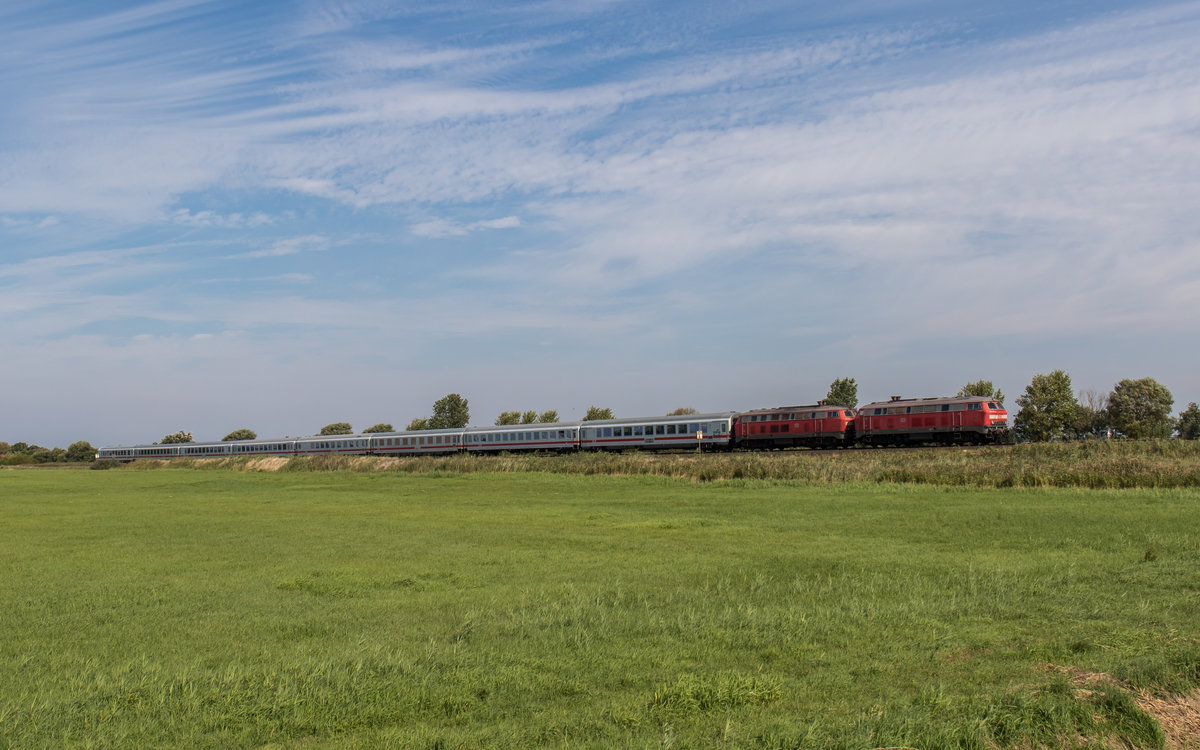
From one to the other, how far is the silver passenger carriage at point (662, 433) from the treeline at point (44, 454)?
82398mm

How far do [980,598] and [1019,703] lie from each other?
4.68 m

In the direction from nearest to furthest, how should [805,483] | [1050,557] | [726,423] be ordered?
[1050,557] < [805,483] < [726,423]

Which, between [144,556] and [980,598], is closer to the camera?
[980,598]

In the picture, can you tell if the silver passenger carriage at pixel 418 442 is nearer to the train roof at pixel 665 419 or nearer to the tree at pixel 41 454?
the train roof at pixel 665 419

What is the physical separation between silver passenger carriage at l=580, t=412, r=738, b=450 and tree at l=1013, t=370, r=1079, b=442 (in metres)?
35.4

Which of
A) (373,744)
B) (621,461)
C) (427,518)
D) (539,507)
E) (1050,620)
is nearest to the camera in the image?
(373,744)

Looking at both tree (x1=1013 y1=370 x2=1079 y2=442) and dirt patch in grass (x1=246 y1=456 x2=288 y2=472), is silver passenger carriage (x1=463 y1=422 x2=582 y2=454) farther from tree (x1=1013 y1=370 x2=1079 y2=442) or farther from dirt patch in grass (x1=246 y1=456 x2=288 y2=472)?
tree (x1=1013 y1=370 x2=1079 y2=442)

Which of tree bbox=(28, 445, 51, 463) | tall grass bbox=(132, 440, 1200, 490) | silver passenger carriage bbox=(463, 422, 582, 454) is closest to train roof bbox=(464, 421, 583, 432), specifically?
silver passenger carriage bbox=(463, 422, 582, 454)

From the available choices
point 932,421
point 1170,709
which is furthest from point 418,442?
point 1170,709

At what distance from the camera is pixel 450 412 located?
123m

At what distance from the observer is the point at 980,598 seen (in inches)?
435

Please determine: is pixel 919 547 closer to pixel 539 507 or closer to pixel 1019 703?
pixel 1019 703

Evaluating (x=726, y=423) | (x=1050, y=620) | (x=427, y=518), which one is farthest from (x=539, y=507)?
(x=726, y=423)

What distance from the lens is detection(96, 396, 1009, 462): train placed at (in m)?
47.6
